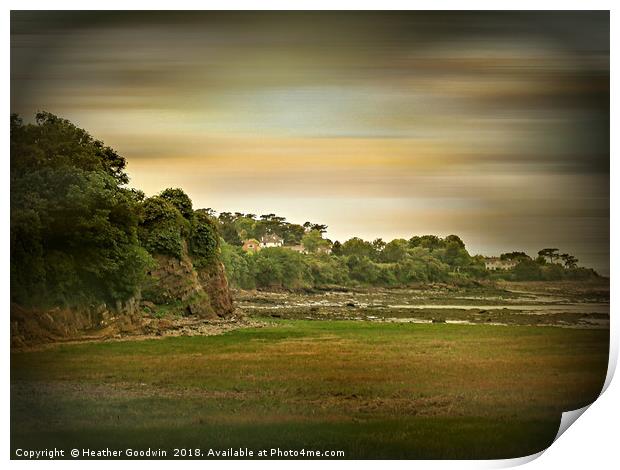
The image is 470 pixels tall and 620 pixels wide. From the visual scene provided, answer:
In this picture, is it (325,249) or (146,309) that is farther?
(146,309)

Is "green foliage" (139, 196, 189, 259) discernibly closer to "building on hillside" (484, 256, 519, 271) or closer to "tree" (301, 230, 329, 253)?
"tree" (301, 230, 329, 253)

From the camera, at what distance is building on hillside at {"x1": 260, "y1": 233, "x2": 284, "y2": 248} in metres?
7.20

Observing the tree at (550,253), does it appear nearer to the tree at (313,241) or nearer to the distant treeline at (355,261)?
the distant treeline at (355,261)

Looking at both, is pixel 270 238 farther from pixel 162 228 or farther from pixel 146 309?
pixel 146 309

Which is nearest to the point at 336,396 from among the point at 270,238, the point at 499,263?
the point at 270,238

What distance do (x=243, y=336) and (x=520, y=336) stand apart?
2.22 meters

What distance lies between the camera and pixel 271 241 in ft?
23.8

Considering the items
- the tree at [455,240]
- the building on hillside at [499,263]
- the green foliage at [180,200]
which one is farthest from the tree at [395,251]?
the green foliage at [180,200]

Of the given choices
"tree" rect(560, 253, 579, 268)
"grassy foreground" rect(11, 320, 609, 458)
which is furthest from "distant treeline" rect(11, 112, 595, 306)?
"grassy foreground" rect(11, 320, 609, 458)

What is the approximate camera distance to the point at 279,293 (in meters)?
7.46

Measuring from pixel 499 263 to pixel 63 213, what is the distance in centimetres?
347
